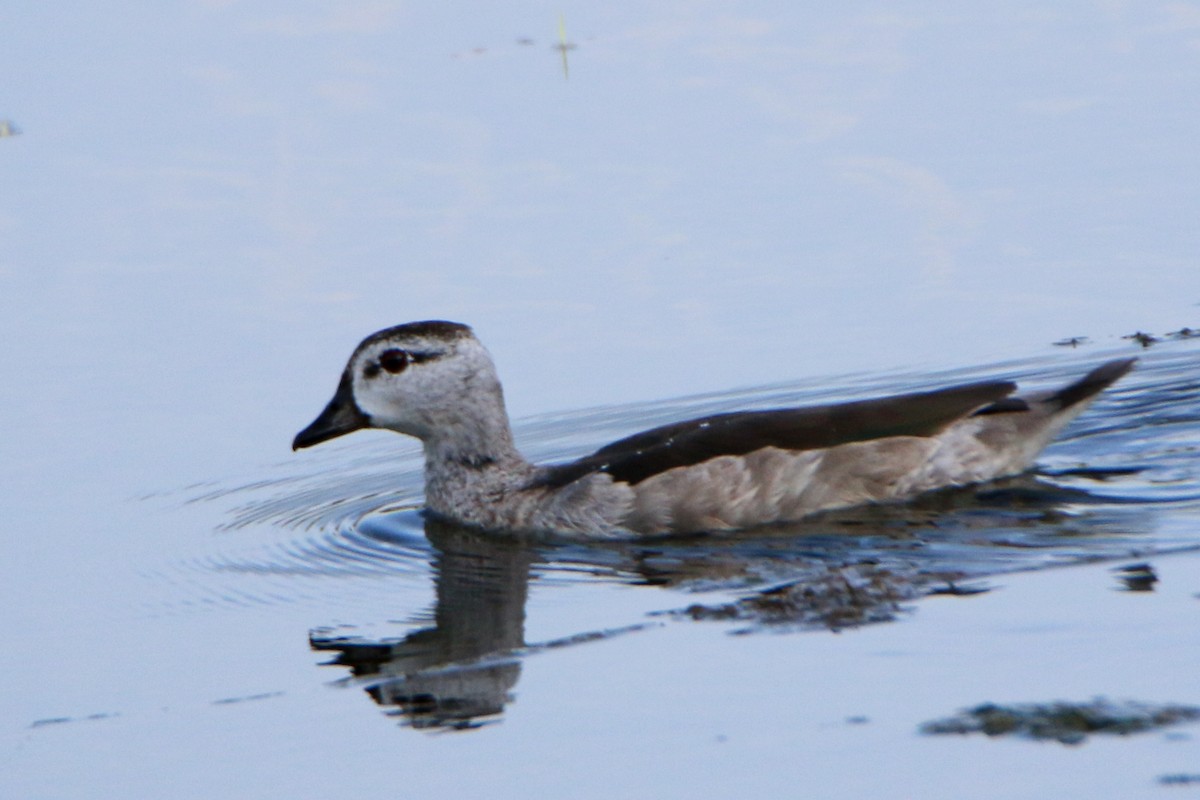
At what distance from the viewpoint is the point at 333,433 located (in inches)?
470

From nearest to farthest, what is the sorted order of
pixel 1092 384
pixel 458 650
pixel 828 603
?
pixel 828 603, pixel 458 650, pixel 1092 384

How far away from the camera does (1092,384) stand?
11602 millimetres

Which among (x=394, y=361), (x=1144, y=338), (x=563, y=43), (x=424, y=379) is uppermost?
(x=563, y=43)

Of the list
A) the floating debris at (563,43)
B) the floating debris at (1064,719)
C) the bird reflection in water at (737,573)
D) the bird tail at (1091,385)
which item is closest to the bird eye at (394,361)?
the bird reflection in water at (737,573)

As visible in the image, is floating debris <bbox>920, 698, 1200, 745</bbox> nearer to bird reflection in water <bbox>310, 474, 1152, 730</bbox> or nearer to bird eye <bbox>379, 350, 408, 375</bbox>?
bird reflection in water <bbox>310, 474, 1152, 730</bbox>

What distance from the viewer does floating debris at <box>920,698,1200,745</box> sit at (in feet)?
23.7

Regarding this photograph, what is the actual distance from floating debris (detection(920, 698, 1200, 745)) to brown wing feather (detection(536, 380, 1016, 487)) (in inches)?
155

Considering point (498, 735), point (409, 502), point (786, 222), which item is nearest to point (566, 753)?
point (498, 735)

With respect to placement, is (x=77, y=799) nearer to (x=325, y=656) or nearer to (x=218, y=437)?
(x=325, y=656)

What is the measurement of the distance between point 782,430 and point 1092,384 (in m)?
1.69

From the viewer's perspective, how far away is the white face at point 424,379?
11781 millimetres

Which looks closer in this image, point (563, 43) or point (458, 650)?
point (458, 650)

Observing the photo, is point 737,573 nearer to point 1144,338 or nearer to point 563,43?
point 1144,338

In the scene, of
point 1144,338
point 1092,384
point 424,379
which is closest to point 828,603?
point 1092,384
